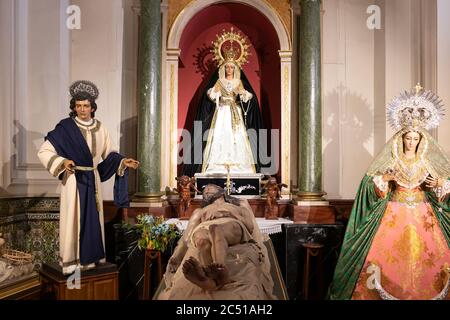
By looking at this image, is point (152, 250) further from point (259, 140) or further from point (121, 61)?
point (121, 61)

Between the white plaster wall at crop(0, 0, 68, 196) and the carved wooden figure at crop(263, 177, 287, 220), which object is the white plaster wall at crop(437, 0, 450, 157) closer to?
the carved wooden figure at crop(263, 177, 287, 220)

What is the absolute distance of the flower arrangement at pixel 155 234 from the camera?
14.0ft

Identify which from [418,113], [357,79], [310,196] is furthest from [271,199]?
[357,79]

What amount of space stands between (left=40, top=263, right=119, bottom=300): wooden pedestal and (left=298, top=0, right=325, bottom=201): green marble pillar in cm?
270

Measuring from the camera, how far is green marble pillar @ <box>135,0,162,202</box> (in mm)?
5164

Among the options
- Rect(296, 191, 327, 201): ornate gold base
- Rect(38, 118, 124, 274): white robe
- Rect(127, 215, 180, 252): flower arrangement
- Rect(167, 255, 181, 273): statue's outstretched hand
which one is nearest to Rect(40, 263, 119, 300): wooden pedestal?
Rect(38, 118, 124, 274): white robe

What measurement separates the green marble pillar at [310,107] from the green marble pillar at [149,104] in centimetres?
202

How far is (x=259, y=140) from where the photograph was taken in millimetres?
5801

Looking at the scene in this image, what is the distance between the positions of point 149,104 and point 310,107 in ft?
7.38

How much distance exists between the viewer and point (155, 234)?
14.0 feet

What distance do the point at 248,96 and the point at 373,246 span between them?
286 centimetres
